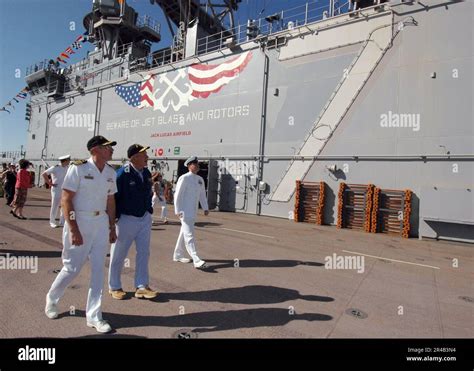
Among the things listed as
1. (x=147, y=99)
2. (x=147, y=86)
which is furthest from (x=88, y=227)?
(x=147, y=86)

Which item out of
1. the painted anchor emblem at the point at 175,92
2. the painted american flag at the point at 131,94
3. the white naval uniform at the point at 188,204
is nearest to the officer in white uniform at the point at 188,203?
the white naval uniform at the point at 188,204

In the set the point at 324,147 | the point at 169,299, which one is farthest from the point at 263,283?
the point at 324,147

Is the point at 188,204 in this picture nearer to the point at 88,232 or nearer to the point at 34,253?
the point at 88,232

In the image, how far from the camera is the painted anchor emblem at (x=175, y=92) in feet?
63.0

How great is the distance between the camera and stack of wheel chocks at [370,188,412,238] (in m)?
11.4

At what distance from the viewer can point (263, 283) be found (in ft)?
16.3

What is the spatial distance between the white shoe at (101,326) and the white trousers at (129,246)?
0.91 meters

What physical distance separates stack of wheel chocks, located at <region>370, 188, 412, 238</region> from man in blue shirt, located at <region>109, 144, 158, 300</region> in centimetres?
1021

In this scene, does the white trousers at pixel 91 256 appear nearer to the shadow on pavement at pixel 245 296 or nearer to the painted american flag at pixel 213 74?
the shadow on pavement at pixel 245 296

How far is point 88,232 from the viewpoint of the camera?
3.16 metres

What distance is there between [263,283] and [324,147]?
1015cm

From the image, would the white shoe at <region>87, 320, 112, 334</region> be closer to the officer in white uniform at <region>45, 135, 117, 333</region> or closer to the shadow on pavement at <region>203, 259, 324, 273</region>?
the officer in white uniform at <region>45, 135, 117, 333</region>

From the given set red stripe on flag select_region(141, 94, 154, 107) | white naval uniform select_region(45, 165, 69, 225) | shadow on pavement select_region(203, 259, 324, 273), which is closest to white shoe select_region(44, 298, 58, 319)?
shadow on pavement select_region(203, 259, 324, 273)
